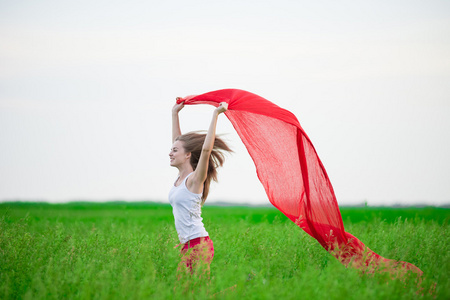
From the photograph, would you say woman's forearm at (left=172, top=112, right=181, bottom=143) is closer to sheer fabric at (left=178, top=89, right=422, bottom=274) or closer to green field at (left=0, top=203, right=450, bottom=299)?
sheer fabric at (left=178, top=89, right=422, bottom=274)

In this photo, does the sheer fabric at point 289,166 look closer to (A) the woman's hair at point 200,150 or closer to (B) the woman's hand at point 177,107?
(B) the woman's hand at point 177,107

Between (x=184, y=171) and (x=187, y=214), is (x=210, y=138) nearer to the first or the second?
(x=184, y=171)

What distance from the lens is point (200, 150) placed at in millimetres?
5082

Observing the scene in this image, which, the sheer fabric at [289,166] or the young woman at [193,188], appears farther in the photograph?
the sheer fabric at [289,166]

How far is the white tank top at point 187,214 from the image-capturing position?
15.0 ft

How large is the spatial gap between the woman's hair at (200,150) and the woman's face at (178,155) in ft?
0.17

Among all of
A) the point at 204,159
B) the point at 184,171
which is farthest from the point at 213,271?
the point at 204,159

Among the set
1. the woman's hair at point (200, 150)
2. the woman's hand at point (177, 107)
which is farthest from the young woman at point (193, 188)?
the woman's hand at point (177, 107)

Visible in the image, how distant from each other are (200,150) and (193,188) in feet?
1.98

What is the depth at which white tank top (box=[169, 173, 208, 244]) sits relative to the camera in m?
4.59

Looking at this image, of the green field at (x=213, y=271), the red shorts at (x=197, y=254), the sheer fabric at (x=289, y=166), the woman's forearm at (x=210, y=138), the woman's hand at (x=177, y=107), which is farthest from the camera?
the woman's hand at (x=177, y=107)

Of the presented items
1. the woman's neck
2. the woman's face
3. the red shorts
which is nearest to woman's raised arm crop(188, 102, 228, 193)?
the woman's neck

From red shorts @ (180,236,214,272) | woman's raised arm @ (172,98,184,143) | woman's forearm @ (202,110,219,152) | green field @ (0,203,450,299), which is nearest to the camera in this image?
green field @ (0,203,450,299)

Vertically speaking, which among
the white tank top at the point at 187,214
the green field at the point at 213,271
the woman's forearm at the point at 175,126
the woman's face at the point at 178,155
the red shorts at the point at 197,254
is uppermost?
the woman's forearm at the point at 175,126
